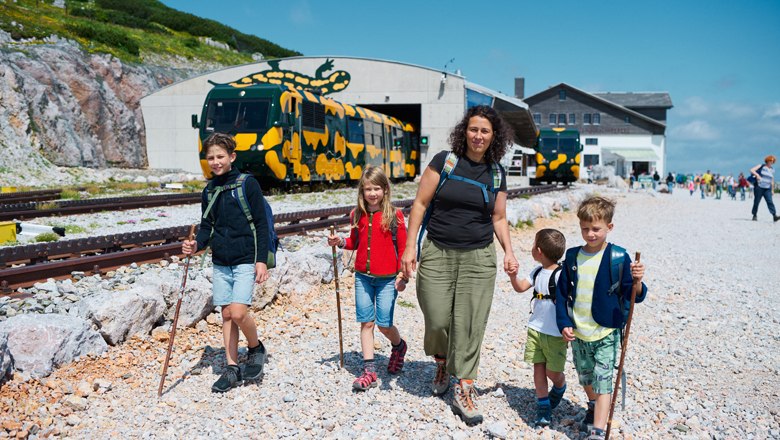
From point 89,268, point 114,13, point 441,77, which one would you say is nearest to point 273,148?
point 89,268

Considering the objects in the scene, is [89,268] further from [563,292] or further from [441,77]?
[441,77]

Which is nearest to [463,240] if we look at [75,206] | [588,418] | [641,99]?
[588,418]

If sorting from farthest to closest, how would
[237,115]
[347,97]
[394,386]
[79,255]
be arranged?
[347,97], [237,115], [79,255], [394,386]

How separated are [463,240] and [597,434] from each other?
1413 millimetres

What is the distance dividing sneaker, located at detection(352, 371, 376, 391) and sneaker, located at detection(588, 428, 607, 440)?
1.52 meters

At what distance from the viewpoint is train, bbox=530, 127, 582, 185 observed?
3272 cm

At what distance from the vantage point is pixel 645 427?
13.9 feet

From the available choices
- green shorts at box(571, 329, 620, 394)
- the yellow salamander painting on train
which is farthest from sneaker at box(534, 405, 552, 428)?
the yellow salamander painting on train

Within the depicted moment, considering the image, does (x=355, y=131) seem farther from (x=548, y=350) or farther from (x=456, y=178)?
(x=548, y=350)

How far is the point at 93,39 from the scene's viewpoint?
122ft

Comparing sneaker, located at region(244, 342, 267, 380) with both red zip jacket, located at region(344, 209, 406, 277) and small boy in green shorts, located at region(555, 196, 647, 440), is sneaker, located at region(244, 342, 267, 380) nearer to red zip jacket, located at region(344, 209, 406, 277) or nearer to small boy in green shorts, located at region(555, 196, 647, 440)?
red zip jacket, located at region(344, 209, 406, 277)

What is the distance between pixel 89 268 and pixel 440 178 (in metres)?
4.64

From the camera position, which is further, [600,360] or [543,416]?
[543,416]

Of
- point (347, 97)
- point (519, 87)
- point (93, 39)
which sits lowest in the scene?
point (347, 97)
